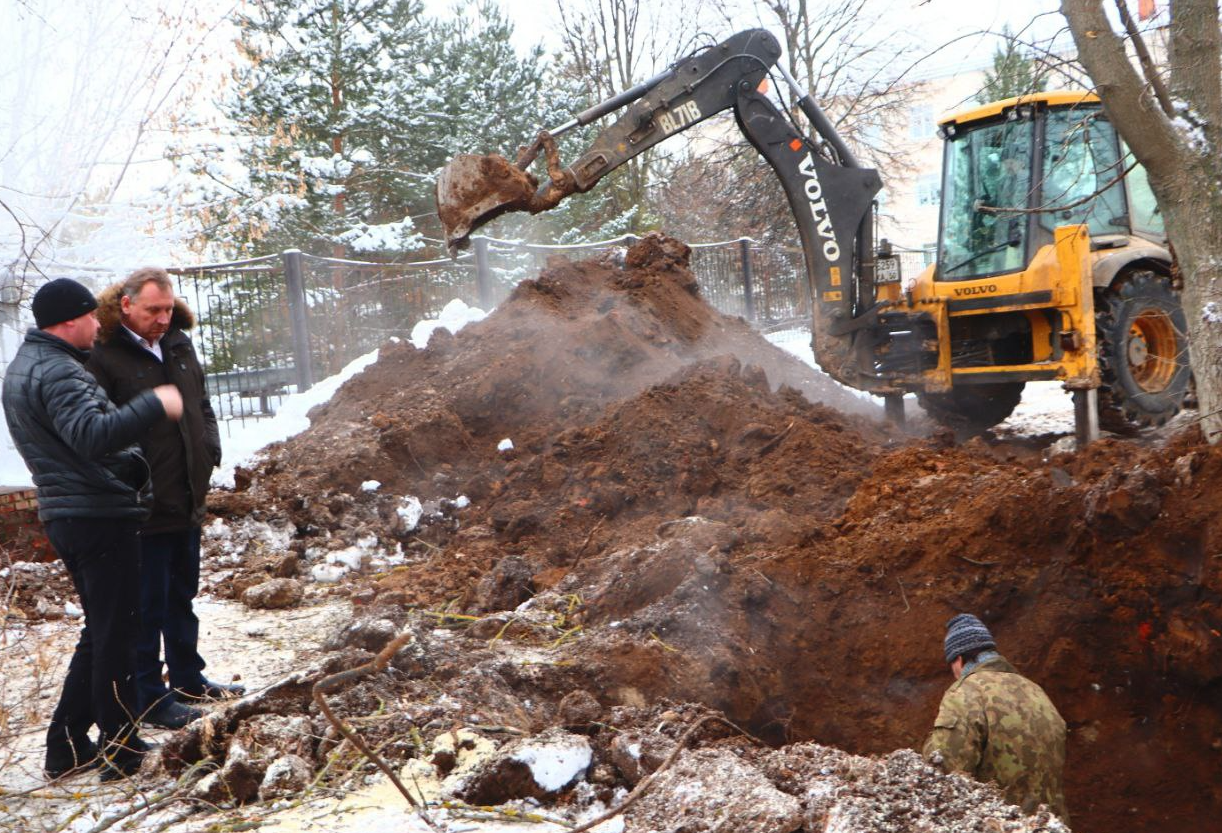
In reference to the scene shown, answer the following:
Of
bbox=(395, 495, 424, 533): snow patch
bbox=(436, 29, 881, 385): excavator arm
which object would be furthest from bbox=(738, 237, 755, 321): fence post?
bbox=(395, 495, 424, 533): snow patch

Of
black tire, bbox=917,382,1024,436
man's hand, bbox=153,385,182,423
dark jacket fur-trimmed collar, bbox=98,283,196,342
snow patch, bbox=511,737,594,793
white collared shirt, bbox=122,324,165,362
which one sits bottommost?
snow patch, bbox=511,737,594,793

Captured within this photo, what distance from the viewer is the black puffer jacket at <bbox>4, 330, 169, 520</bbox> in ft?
12.4

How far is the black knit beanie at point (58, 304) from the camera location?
153 inches

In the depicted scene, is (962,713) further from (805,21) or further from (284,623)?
(805,21)

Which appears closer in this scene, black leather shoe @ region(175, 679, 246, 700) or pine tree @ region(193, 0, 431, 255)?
black leather shoe @ region(175, 679, 246, 700)

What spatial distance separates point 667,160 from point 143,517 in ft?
73.4

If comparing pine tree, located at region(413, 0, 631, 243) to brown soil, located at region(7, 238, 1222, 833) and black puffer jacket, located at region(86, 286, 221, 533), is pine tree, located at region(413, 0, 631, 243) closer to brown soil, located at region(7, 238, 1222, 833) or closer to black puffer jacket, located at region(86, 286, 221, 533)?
brown soil, located at region(7, 238, 1222, 833)

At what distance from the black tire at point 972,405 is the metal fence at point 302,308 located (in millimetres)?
4281

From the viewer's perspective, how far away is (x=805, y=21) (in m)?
21.8

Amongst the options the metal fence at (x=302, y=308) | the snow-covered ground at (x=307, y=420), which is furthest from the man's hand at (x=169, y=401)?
the metal fence at (x=302, y=308)

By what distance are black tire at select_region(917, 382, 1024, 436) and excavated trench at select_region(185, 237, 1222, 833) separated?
1316 mm

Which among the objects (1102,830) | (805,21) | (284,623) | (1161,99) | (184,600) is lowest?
(1102,830)

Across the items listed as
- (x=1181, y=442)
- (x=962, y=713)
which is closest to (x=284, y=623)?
(x=962, y=713)

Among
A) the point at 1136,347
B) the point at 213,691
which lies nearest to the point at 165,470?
the point at 213,691
